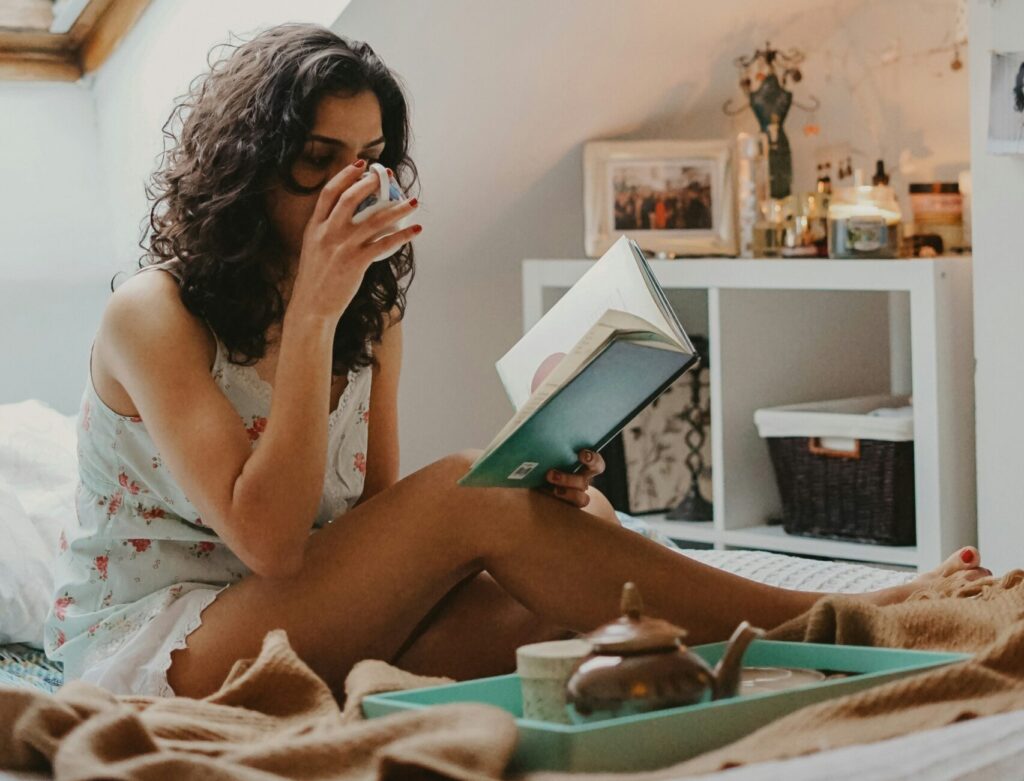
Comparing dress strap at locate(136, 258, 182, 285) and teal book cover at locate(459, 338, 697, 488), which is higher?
dress strap at locate(136, 258, 182, 285)

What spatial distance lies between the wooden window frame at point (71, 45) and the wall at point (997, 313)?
4.28ft

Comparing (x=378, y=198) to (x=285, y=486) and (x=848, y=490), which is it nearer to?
(x=285, y=486)

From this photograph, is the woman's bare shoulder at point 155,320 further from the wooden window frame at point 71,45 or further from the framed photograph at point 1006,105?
the framed photograph at point 1006,105

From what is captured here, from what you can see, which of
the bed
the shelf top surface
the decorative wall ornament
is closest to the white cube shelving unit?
the shelf top surface

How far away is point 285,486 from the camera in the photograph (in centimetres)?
140

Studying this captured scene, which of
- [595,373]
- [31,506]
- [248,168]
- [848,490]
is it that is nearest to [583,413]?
[595,373]

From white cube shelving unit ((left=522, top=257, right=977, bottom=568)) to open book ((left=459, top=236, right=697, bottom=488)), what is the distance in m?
1.01

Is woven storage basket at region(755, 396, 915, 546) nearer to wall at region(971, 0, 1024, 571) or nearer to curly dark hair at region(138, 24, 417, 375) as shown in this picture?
wall at region(971, 0, 1024, 571)

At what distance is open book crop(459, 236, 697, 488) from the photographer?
1.26 metres

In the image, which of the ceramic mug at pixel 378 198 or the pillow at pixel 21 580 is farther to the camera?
the pillow at pixel 21 580

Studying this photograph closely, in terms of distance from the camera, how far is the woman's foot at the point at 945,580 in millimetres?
1482

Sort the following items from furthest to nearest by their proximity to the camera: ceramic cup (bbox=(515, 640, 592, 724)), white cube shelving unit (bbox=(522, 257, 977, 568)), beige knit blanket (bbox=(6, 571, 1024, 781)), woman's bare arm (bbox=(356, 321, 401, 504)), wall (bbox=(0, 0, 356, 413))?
wall (bbox=(0, 0, 356, 413))
white cube shelving unit (bbox=(522, 257, 977, 568))
woman's bare arm (bbox=(356, 321, 401, 504))
ceramic cup (bbox=(515, 640, 592, 724))
beige knit blanket (bbox=(6, 571, 1024, 781))

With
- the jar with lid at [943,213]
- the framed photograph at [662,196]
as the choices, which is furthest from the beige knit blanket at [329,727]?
the framed photograph at [662,196]

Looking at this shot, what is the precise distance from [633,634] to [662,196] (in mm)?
1946
